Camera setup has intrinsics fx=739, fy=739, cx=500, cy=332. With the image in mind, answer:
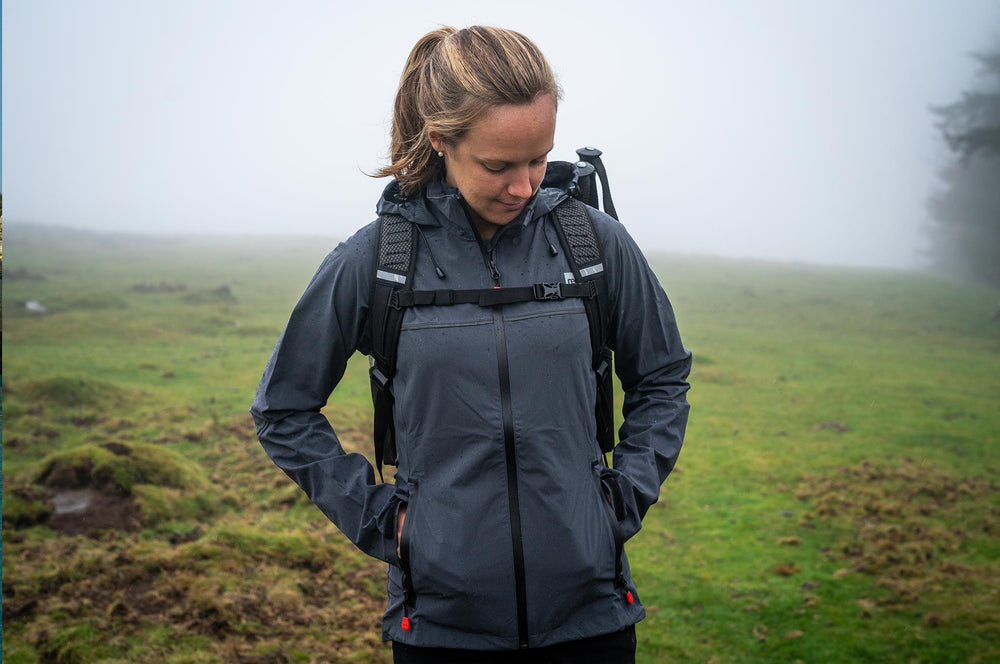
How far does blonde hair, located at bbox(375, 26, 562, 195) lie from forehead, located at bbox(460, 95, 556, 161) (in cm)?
3

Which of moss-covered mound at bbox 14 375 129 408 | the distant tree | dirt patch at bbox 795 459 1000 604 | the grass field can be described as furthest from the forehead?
the distant tree

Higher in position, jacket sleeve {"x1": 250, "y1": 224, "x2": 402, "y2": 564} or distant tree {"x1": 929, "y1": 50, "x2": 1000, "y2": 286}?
distant tree {"x1": 929, "y1": 50, "x2": 1000, "y2": 286}

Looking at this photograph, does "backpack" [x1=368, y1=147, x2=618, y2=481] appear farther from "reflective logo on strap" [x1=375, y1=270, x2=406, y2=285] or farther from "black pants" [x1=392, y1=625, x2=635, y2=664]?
"black pants" [x1=392, y1=625, x2=635, y2=664]

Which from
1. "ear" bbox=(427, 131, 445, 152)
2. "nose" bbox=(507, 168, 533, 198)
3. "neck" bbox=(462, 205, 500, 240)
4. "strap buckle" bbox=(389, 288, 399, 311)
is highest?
"ear" bbox=(427, 131, 445, 152)

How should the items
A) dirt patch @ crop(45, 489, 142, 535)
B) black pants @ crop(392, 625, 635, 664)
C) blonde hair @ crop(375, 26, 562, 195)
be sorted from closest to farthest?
blonde hair @ crop(375, 26, 562, 195), black pants @ crop(392, 625, 635, 664), dirt patch @ crop(45, 489, 142, 535)

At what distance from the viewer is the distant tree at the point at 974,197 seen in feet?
180

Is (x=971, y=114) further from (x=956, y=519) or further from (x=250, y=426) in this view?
(x=250, y=426)

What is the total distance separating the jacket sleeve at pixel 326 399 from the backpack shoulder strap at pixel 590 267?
2.63ft

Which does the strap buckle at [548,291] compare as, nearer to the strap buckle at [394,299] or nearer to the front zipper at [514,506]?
the front zipper at [514,506]

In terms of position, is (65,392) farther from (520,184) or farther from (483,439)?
(520,184)

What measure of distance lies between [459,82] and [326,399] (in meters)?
1.32

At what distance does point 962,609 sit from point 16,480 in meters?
11.3

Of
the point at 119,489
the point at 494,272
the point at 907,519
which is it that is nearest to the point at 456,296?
the point at 494,272

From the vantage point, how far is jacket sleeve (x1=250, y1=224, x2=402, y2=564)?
9.65ft
